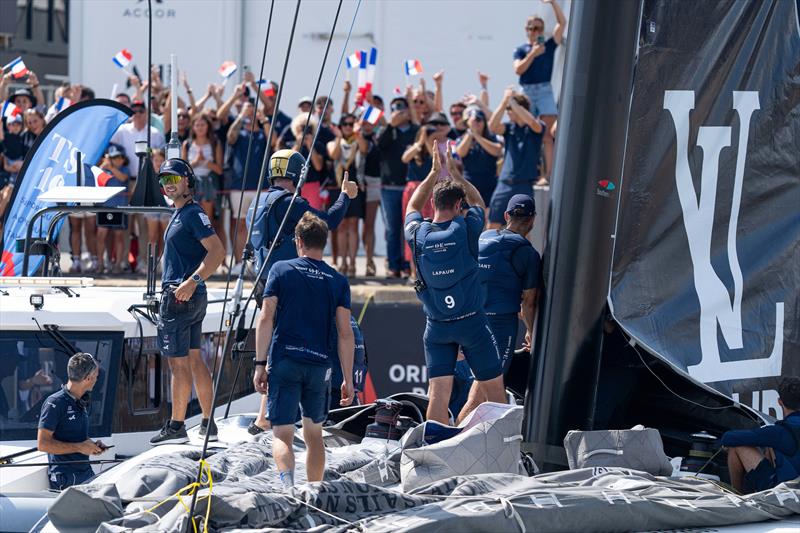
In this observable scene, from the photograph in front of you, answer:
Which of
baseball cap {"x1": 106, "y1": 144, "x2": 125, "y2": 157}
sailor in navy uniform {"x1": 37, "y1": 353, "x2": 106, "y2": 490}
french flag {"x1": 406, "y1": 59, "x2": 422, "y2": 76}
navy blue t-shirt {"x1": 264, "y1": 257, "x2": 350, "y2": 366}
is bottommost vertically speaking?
sailor in navy uniform {"x1": 37, "y1": 353, "x2": 106, "y2": 490}

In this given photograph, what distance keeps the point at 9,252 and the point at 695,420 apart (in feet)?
17.7

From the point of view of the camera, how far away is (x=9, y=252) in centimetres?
987

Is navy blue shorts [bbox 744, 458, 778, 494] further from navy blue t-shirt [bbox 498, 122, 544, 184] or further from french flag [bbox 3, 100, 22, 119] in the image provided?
french flag [bbox 3, 100, 22, 119]

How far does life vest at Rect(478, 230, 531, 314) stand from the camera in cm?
756

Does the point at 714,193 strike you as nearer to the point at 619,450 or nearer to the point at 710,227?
the point at 710,227

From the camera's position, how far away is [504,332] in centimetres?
776

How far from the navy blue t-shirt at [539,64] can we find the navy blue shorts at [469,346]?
5531mm

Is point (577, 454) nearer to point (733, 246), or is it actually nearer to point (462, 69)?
point (733, 246)

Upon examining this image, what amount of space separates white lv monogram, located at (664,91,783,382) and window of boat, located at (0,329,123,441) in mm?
3354

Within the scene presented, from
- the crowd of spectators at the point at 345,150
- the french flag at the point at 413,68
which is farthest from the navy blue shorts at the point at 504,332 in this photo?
the french flag at the point at 413,68

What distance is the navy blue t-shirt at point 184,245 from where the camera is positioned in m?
8.11

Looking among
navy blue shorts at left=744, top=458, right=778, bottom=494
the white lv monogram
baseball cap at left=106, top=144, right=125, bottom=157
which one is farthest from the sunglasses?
baseball cap at left=106, top=144, right=125, bottom=157

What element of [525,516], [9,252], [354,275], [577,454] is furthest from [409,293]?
[525,516]

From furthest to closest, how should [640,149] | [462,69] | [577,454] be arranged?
[462,69], [640,149], [577,454]
